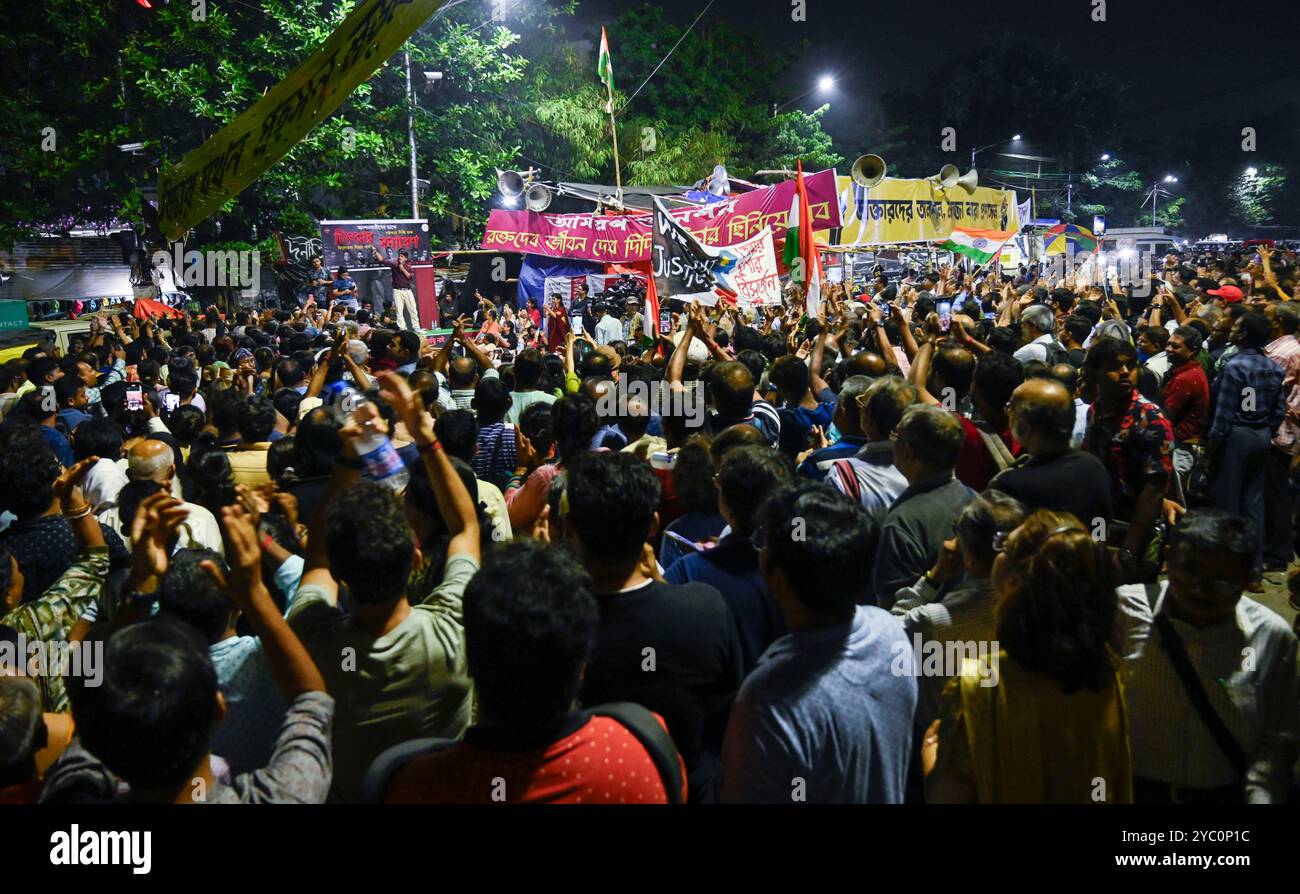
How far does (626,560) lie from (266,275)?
24.0 meters

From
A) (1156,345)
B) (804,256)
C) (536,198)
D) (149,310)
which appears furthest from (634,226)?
(1156,345)

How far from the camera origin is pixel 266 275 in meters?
24.0

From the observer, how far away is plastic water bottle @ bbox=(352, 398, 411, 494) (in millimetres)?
3021

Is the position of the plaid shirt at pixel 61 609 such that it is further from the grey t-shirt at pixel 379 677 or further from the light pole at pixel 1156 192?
the light pole at pixel 1156 192

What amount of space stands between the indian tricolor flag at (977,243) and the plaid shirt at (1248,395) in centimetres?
1189

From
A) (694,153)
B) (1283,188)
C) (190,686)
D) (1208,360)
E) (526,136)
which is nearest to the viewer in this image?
(190,686)

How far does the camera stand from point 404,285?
64.4 ft

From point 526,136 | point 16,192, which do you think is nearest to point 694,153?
point 526,136

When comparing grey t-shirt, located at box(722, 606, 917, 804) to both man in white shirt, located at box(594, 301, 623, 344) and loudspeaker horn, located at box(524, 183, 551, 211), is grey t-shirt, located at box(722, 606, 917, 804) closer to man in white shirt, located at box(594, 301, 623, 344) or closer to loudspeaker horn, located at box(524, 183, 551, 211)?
A: man in white shirt, located at box(594, 301, 623, 344)

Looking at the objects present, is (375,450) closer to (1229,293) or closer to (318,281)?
(1229,293)

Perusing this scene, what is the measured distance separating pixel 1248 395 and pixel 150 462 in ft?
21.2

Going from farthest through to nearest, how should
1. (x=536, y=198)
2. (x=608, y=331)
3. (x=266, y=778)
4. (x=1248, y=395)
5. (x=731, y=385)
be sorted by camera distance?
(x=536, y=198)
(x=608, y=331)
(x=1248, y=395)
(x=731, y=385)
(x=266, y=778)

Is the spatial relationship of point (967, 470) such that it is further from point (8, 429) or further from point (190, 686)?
point (8, 429)

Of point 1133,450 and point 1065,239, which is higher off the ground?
point 1065,239
